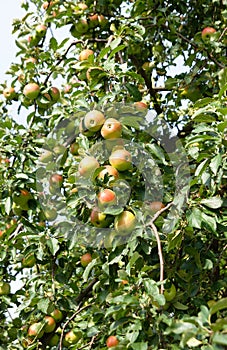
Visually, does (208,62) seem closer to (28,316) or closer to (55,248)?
(55,248)

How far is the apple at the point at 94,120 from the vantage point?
6.77 ft

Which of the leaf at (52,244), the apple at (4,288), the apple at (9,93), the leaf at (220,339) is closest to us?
the leaf at (220,339)

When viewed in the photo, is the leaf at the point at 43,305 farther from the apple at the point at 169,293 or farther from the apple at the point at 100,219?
the apple at the point at 169,293

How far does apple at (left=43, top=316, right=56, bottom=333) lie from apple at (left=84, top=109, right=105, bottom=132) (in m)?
0.91

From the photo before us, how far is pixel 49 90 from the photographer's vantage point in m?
2.72

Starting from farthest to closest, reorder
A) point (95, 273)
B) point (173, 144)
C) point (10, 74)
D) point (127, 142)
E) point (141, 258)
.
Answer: point (10, 74)
point (173, 144)
point (95, 273)
point (127, 142)
point (141, 258)

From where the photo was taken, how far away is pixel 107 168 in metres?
2.00

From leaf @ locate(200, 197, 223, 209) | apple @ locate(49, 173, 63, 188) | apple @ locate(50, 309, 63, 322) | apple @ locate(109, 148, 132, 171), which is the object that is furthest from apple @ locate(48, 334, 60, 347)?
leaf @ locate(200, 197, 223, 209)

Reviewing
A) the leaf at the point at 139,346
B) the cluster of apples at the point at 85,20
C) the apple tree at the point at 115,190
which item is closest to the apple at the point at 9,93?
the apple tree at the point at 115,190

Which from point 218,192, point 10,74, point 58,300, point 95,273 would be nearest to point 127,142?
point 218,192

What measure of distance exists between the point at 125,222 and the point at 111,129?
37 centimetres

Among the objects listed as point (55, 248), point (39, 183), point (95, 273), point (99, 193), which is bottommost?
point (95, 273)

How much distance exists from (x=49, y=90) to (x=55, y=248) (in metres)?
0.88

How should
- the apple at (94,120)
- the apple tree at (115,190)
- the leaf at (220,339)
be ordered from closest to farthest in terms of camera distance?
the leaf at (220,339) → the apple tree at (115,190) → the apple at (94,120)
